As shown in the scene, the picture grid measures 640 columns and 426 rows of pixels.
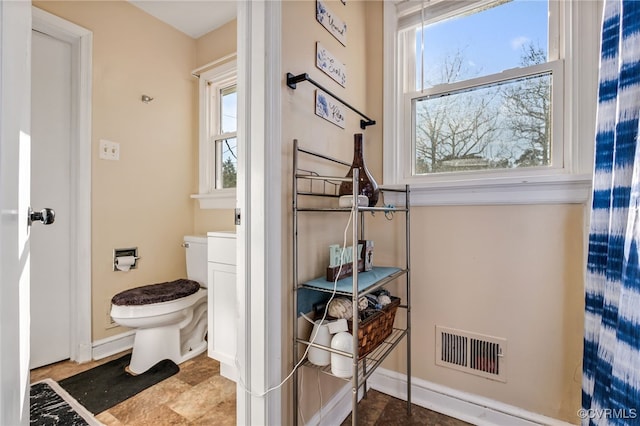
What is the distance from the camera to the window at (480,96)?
4.06 ft

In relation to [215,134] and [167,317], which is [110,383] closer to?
[167,317]

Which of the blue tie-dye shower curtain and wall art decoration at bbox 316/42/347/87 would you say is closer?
the blue tie-dye shower curtain

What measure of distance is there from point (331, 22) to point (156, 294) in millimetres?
1717

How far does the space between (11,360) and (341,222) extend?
1148 mm

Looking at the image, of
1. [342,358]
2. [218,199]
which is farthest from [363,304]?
[218,199]

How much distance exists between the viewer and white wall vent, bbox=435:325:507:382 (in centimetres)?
129

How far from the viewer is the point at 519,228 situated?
126cm

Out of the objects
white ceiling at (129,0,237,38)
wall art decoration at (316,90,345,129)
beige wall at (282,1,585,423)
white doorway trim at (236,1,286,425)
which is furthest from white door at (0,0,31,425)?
white ceiling at (129,0,237,38)

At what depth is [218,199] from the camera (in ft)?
7.28

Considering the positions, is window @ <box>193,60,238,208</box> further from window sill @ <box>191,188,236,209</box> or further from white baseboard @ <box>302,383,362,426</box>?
white baseboard @ <box>302,383,362,426</box>

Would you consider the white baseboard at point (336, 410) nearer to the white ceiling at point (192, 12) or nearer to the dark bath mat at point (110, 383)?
the dark bath mat at point (110, 383)

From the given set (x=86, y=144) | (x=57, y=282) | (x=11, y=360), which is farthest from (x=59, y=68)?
(x=11, y=360)

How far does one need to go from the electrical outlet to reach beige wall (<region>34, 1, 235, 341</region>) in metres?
0.03

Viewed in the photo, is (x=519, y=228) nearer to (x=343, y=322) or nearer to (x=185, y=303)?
(x=343, y=322)
